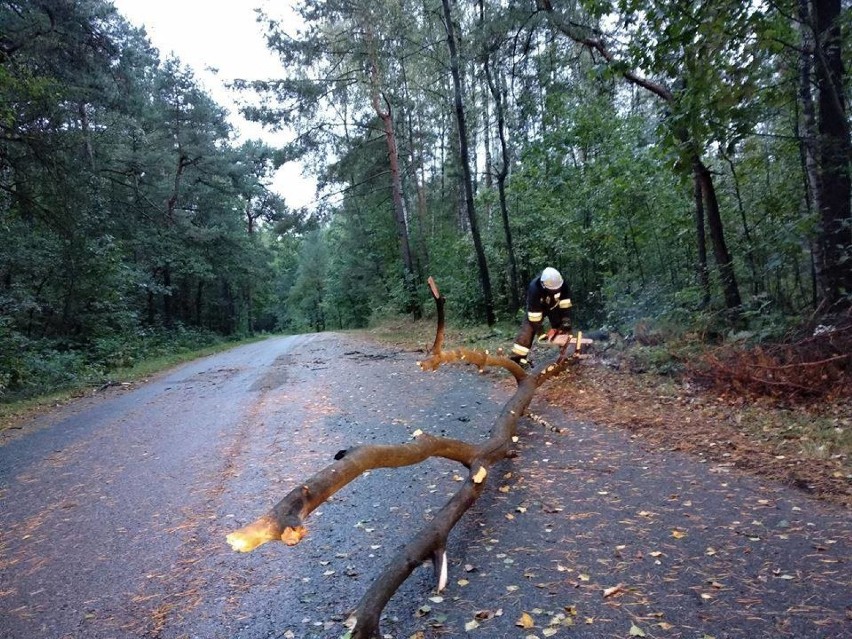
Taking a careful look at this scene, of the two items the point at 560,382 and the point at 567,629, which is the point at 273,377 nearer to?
the point at 560,382

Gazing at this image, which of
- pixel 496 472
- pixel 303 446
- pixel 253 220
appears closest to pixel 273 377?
pixel 303 446

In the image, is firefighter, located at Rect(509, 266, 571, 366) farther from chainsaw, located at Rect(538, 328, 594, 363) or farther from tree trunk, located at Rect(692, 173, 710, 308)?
tree trunk, located at Rect(692, 173, 710, 308)

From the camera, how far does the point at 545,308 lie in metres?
8.57

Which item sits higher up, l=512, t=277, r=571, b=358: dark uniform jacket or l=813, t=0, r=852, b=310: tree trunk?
l=813, t=0, r=852, b=310: tree trunk

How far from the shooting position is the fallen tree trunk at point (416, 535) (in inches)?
81.7

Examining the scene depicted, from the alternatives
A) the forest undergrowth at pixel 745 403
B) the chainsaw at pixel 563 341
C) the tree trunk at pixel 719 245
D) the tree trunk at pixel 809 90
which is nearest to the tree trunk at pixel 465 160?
the chainsaw at pixel 563 341

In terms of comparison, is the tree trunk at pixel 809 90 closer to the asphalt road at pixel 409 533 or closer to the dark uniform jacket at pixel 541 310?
the dark uniform jacket at pixel 541 310

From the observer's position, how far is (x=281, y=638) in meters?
2.79

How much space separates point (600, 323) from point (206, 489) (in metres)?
12.1

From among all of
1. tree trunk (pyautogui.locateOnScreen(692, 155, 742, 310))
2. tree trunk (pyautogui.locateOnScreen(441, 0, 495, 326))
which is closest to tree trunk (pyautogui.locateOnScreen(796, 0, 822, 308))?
tree trunk (pyautogui.locateOnScreen(692, 155, 742, 310))

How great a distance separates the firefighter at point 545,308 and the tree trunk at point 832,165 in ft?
10.9

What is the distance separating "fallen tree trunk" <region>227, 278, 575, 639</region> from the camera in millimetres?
2076

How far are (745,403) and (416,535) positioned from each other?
4.81 m

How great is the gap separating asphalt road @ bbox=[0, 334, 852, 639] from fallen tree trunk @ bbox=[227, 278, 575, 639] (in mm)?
234
